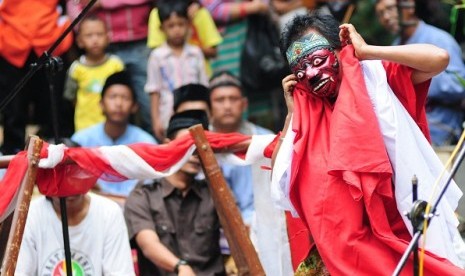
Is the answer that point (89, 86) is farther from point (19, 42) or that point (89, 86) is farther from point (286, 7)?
point (286, 7)

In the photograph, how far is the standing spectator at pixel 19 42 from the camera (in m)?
8.99

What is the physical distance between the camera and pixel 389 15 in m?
9.26

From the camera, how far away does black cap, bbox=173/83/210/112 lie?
8.28 m

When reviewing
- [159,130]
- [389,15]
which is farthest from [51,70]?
[389,15]

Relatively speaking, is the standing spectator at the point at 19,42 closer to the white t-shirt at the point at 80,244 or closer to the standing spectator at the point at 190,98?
the standing spectator at the point at 190,98

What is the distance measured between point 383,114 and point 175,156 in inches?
62.2

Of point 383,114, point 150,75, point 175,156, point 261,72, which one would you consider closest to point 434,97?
point 261,72

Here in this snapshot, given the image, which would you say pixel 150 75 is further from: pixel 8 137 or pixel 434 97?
pixel 434 97

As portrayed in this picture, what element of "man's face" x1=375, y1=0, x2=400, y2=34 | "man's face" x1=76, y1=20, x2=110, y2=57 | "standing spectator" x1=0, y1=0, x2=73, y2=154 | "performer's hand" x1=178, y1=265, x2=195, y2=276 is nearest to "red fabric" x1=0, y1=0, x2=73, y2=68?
"standing spectator" x1=0, y1=0, x2=73, y2=154

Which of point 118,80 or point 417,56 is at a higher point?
point 118,80

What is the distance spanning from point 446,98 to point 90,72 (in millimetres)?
2632

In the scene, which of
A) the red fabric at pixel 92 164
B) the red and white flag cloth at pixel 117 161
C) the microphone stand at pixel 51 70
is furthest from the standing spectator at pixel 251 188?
the microphone stand at pixel 51 70

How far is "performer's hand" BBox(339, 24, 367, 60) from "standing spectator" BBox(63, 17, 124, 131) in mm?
3933

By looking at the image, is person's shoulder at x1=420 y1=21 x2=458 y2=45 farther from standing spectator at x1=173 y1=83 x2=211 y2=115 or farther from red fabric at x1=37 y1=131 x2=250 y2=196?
red fabric at x1=37 y1=131 x2=250 y2=196
